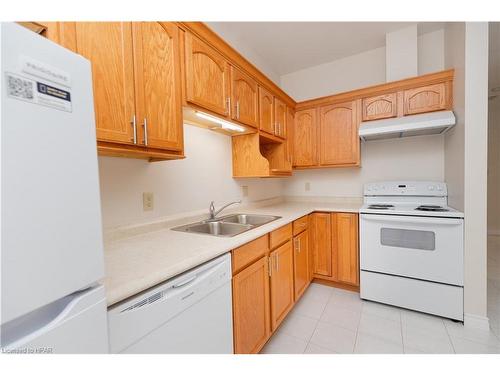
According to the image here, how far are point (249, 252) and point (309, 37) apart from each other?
2.33 metres

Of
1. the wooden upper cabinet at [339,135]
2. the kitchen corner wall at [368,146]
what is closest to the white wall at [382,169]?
the kitchen corner wall at [368,146]

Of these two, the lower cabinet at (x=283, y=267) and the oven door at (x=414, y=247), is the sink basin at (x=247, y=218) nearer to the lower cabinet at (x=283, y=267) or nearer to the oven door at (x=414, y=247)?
the lower cabinet at (x=283, y=267)

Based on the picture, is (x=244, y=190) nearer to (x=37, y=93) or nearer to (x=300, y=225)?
(x=300, y=225)

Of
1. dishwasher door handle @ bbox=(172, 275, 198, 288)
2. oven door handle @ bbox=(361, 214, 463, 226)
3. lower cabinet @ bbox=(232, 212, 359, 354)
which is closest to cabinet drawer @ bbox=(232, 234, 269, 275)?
lower cabinet @ bbox=(232, 212, 359, 354)

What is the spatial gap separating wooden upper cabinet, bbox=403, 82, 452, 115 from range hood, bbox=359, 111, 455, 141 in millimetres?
78

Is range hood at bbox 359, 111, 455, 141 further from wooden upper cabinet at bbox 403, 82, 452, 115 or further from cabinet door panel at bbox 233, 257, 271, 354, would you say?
cabinet door panel at bbox 233, 257, 271, 354

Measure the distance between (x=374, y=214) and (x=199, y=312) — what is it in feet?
5.76

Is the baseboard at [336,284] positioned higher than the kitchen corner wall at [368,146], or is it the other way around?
the kitchen corner wall at [368,146]

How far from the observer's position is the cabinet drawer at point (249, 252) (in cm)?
118

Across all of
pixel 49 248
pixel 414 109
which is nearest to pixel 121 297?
pixel 49 248

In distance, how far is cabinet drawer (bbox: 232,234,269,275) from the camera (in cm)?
118

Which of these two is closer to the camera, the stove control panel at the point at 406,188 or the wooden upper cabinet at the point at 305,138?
the stove control panel at the point at 406,188

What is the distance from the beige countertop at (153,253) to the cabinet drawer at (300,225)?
40 centimetres

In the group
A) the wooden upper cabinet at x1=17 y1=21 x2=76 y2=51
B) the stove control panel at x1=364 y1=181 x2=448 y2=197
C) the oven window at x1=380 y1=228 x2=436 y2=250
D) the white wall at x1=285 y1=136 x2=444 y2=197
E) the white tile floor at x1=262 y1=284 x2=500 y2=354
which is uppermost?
the wooden upper cabinet at x1=17 y1=21 x2=76 y2=51
